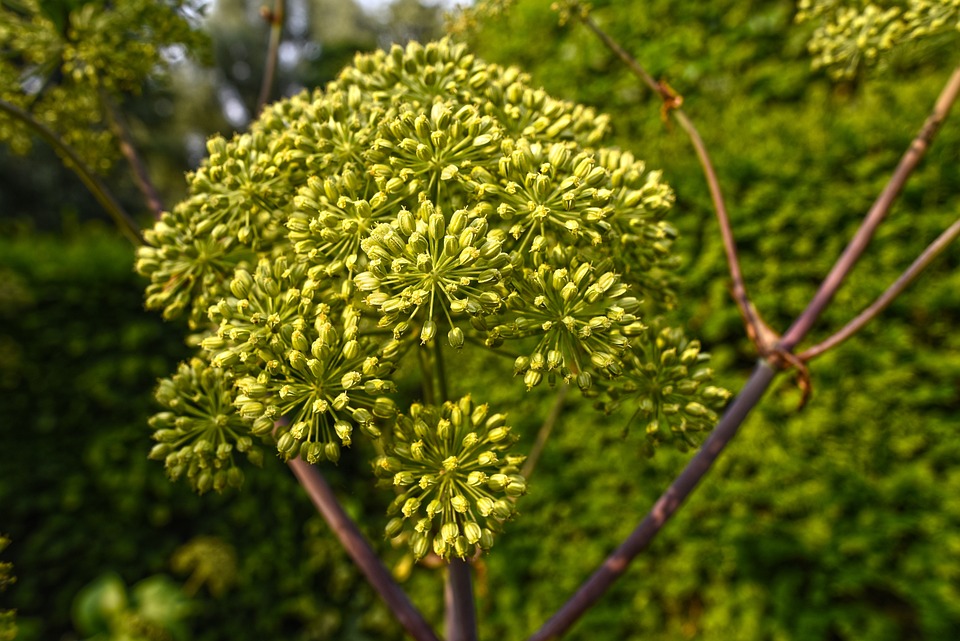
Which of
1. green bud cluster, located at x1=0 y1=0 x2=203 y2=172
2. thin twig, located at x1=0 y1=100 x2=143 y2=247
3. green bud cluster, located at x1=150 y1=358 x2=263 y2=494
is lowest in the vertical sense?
green bud cluster, located at x1=150 y1=358 x2=263 y2=494

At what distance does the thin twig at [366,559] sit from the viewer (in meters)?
1.52

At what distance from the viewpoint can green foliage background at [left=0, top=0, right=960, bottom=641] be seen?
11.8 ft

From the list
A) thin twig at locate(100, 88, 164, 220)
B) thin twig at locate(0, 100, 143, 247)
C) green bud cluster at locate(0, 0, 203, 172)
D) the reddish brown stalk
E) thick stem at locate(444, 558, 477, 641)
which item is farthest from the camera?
green bud cluster at locate(0, 0, 203, 172)

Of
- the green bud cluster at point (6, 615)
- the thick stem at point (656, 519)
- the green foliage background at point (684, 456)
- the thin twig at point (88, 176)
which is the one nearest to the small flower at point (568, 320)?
the thick stem at point (656, 519)

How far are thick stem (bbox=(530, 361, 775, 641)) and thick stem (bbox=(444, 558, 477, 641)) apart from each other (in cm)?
21

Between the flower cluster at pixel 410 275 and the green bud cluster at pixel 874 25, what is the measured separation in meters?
0.93

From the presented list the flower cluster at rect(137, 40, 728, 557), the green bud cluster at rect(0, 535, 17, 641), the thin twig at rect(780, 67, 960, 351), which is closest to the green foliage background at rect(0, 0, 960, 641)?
the thin twig at rect(780, 67, 960, 351)

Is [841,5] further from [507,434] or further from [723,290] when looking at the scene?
[723,290]

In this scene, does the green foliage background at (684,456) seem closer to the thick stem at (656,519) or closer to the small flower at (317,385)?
the thick stem at (656,519)

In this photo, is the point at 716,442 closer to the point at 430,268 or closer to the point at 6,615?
the point at 430,268

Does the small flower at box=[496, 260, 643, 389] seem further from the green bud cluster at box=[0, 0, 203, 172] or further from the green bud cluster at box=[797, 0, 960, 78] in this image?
the green bud cluster at box=[0, 0, 203, 172]

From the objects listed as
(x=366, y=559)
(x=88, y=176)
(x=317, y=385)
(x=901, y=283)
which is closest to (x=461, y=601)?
(x=366, y=559)

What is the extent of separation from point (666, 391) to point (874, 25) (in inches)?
52.5

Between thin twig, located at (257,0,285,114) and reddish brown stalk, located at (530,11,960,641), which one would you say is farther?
thin twig, located at (257,0,285,114)
